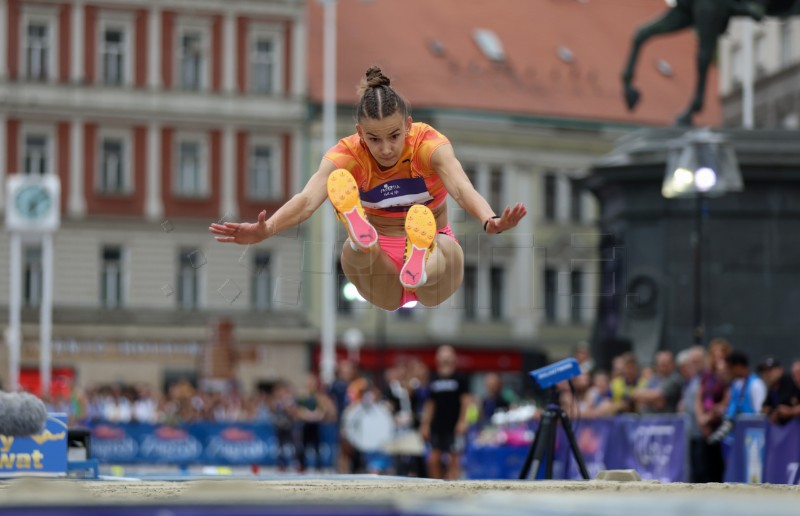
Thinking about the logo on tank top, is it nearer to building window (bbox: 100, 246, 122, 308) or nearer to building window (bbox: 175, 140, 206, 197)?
building window (bbox: 100, 246, 122, 308)

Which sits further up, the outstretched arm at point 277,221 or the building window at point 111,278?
the building window at point 111,278

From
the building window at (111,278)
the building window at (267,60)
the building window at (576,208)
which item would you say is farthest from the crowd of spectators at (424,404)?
the building window at (576,208)

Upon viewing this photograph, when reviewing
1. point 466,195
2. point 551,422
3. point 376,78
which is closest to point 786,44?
point 551,422

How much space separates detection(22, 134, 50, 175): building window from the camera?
56156 mm

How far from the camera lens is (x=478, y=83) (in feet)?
202

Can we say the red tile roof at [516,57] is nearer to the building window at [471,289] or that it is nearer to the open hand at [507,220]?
the building window at [471,289]

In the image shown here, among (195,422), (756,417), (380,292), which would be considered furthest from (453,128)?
(380,292)

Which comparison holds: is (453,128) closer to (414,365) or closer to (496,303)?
(496,303)

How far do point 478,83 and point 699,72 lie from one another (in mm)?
35738

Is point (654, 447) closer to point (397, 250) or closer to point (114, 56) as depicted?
point (397, 250)

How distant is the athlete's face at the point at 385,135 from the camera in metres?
11.4

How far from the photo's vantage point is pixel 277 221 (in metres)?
11.2

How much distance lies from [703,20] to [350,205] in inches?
606

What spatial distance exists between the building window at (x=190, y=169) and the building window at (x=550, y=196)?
42.4 feet
